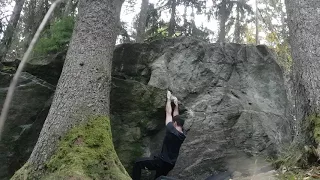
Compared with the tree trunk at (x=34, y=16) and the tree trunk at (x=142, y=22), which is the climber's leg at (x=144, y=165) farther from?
the tree trunk at (x=142, y=22)

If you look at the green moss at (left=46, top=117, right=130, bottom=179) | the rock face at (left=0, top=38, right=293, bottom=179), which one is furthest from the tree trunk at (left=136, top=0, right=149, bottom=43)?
the green moss at (left=46, top=117, right=130, bottom=179)

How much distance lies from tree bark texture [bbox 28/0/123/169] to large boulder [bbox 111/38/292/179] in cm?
265

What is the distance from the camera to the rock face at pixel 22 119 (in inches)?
279

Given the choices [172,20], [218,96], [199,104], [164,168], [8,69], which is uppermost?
[172,20]

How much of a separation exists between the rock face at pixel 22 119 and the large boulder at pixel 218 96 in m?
2.15

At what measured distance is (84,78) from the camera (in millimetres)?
5898

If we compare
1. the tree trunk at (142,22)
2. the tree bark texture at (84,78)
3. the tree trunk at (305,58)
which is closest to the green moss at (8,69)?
the tree bark texture at (84,78)

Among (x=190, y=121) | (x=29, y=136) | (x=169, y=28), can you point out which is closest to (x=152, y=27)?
(x=169, y=28)

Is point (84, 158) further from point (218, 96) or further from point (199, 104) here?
point (218, 96)

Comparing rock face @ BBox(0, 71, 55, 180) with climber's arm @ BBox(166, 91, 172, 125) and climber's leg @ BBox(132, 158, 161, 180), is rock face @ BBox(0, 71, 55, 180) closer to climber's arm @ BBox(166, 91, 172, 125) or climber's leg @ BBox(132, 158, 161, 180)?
climber's leg @ BBox(132, 158, 161, 180)

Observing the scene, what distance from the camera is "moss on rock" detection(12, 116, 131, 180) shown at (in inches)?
193

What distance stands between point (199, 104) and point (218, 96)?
676mm

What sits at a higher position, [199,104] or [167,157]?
[199,104]

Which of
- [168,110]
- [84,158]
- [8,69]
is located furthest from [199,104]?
[8,69]
